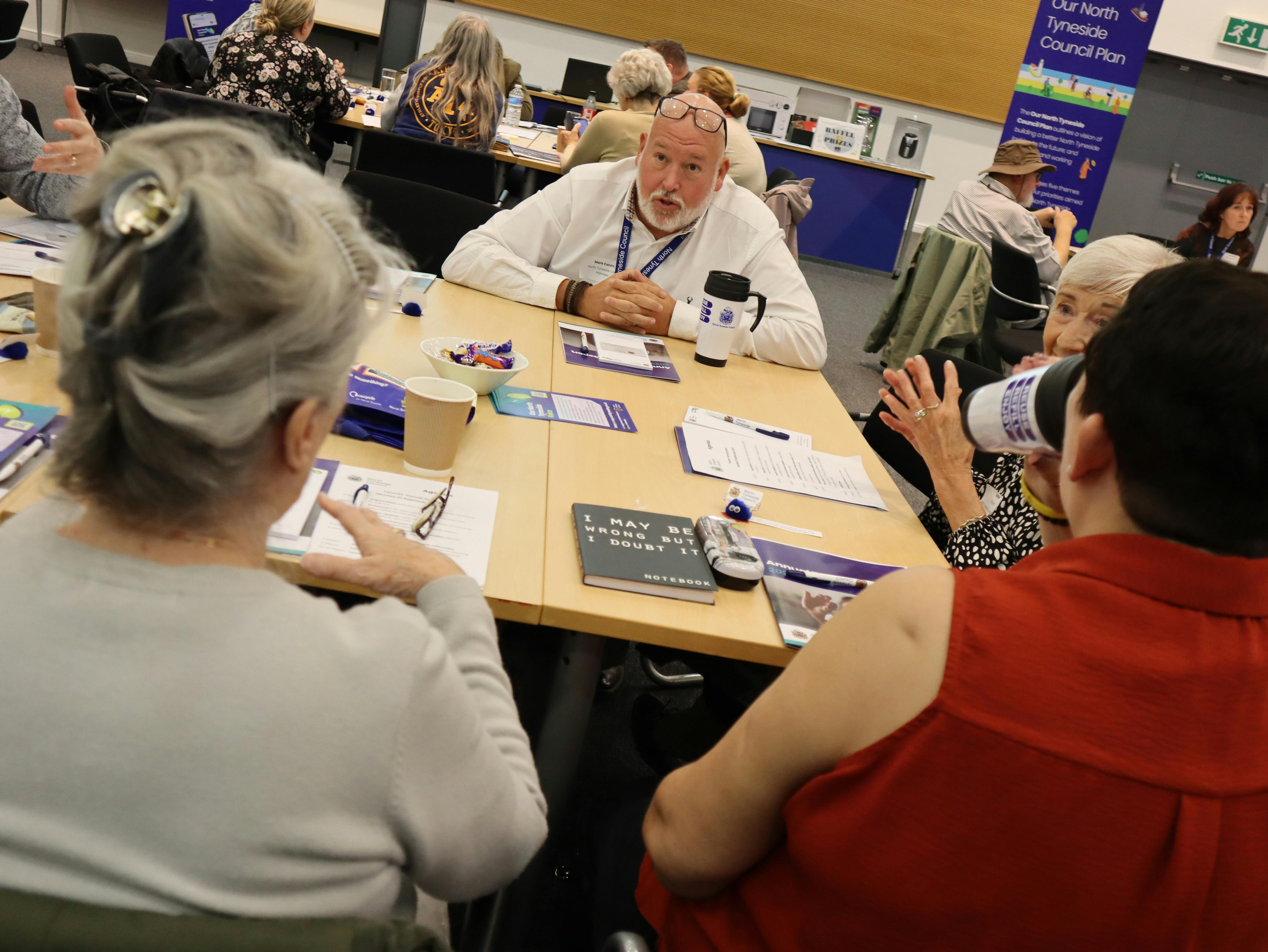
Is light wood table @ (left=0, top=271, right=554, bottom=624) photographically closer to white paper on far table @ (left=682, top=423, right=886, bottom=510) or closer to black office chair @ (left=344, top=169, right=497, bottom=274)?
white paper on far table @ (left=682, top=423, right=886, bottom=510)

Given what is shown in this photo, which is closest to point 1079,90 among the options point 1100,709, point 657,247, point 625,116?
point 625,116

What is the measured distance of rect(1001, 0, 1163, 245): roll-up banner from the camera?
Result: 26.9 feet

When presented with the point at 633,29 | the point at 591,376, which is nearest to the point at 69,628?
the point at 591,376

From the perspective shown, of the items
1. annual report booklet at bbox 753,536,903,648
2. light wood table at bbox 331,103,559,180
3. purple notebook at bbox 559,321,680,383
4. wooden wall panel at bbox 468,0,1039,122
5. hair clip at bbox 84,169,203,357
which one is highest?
wooden wall panel at bbox 468,0,1039,122

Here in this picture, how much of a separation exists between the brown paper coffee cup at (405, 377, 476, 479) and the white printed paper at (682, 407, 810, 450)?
1.89 ft

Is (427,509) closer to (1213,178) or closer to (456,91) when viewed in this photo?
(456,91)

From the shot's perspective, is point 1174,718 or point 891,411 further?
point 891,411

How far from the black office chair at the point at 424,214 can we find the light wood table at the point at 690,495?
54 cm

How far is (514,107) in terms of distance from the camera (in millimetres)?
6082

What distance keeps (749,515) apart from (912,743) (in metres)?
0.80

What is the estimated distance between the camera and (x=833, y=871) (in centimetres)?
82

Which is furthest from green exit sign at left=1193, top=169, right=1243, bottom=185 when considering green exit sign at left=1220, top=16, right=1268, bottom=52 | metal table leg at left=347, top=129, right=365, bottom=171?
metal table leg at left=347, top=129, right=365, bottom=171

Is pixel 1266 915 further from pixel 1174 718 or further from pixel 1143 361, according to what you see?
pixel 1143 361

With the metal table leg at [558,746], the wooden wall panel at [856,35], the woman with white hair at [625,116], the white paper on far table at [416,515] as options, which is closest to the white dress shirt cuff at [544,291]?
the white paper on far table at [416,515]
